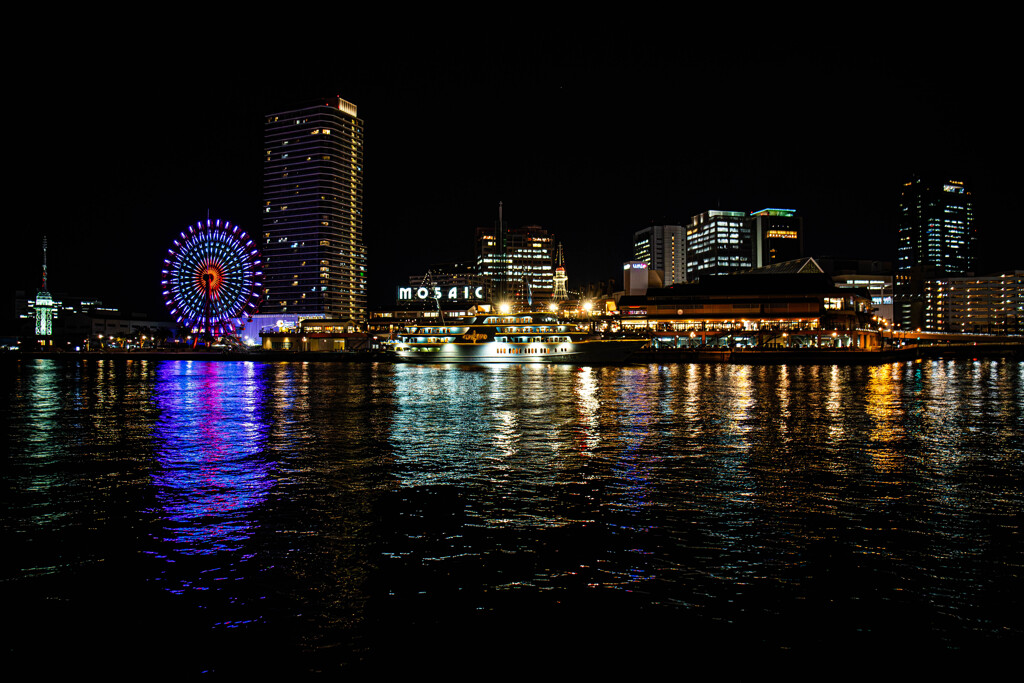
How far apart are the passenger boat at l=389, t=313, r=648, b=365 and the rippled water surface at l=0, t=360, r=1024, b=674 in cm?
7418

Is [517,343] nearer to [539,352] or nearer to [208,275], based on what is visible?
[539,352]

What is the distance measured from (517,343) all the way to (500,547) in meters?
93.2

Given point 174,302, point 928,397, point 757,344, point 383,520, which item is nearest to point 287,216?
point 174,302

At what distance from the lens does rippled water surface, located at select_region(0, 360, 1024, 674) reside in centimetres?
801

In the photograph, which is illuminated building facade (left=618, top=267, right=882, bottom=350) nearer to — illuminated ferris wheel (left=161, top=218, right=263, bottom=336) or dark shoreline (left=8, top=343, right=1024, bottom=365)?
dark shoreline (left=8, top=343, right=1024, bottom=365)

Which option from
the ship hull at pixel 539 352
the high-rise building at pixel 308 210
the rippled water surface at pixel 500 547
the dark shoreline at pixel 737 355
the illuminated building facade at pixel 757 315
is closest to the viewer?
the rippled water surface at pixel 500 547

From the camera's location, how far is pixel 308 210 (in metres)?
191

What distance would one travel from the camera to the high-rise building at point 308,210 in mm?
189875

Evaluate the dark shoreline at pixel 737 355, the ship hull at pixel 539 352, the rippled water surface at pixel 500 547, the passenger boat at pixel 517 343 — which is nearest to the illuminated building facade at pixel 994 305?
the dark shoreline at pixel 737 355

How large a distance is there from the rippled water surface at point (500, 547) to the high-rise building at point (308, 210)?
170717 millimetres

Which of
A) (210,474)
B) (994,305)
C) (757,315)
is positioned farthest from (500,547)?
(994,305)

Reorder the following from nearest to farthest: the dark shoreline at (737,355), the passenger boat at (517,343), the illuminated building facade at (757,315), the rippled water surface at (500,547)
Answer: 1. the rippled water surface at (500,547)
2. the passenger boat at (517,343)
3. the dark shoreline at (737,355)
4. the illuminated building facade at (757,315)

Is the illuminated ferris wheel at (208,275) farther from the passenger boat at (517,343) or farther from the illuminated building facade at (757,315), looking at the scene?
the illuminated building facade at (757,315)

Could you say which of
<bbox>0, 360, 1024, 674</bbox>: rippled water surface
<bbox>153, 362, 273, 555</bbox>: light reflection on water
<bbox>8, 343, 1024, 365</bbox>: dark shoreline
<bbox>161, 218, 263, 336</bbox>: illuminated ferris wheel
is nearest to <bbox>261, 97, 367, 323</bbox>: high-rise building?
<bbox>8, 343, 1024, 365</bbox>: dark shoreline
